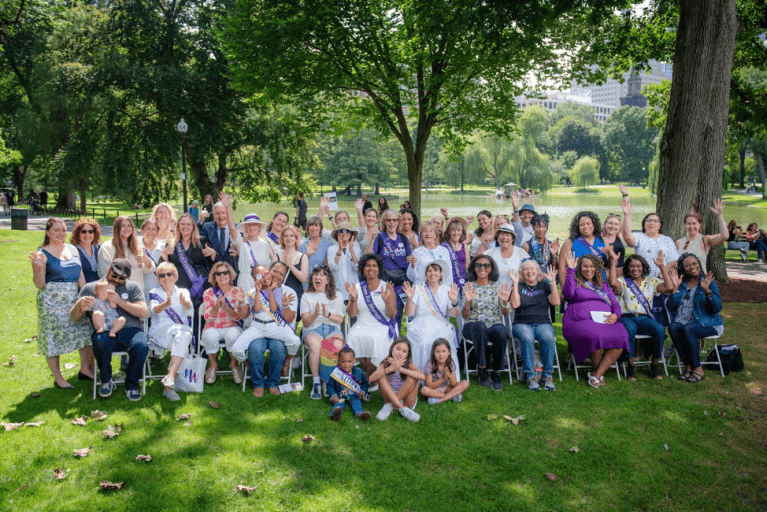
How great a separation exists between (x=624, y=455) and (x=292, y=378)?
383 centimetres

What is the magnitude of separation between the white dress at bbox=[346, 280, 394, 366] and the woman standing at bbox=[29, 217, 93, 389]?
10.6 feet

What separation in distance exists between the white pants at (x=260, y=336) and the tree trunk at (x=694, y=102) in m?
7.44

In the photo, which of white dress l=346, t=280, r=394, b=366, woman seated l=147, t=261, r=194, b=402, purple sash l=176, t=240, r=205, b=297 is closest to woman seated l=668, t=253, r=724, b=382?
white dress l=346, t=280, r=394, b=366

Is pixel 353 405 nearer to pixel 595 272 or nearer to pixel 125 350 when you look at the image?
pixel 125 350

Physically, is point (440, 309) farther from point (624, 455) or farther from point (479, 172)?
point (479, 172)

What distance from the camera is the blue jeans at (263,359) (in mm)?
6031

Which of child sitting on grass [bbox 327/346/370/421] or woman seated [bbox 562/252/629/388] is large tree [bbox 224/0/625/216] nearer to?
woman seated [bbox 562/252/629/388]

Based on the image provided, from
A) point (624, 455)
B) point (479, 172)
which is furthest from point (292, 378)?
point (479, 172)

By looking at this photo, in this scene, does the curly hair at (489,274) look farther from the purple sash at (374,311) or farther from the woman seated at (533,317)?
the purple sash at (374,311)

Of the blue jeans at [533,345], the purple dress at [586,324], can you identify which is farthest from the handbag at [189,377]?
the purple dress at [586,324]

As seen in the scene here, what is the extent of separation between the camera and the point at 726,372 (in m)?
6.71

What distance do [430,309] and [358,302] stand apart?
3.00 ft

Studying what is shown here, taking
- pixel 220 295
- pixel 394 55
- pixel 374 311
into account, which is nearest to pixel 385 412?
pixel 374 311

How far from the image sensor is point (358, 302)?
6488mm
